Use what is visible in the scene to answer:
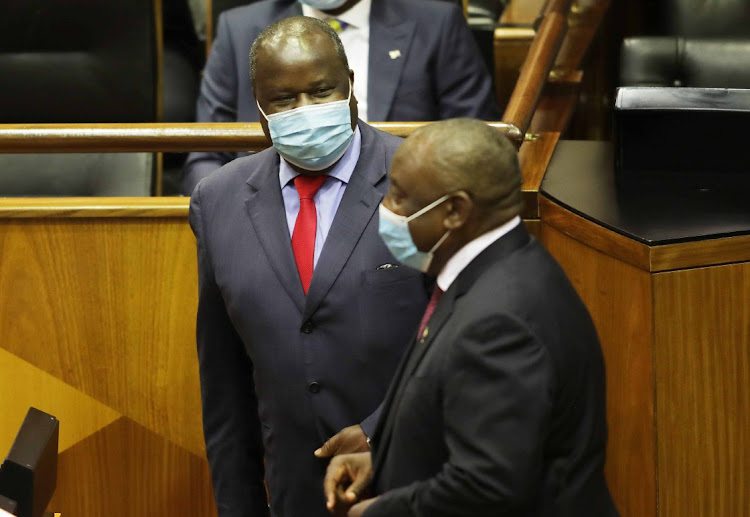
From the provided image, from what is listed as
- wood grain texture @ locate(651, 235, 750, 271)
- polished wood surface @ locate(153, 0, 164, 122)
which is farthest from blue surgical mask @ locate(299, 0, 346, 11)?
wood grain texture @ locate(651, 235, 750, 271)

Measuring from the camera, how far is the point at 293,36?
0.78 meters

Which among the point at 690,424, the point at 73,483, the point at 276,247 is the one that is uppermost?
the point at 276,247

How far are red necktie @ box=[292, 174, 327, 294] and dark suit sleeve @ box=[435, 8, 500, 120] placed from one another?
486mm

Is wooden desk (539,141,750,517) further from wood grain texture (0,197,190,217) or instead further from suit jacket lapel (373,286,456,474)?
wood grain texture (0,197,190,217)

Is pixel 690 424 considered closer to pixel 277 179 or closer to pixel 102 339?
pixel 277 179

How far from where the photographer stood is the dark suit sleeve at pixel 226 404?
828 mm

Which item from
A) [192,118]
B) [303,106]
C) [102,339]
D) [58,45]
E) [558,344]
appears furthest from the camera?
[192,118]

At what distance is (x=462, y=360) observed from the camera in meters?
0.59

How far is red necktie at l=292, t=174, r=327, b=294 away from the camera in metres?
0.80

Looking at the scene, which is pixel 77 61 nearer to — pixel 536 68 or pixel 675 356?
pixel 536 68

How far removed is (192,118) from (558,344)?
1.23 m

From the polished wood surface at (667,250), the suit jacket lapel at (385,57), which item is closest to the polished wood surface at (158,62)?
the suit jacket lapel at (385,57)

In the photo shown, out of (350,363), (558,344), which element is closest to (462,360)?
(558,344)

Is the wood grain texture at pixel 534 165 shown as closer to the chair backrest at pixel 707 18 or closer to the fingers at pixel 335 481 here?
the fingers at pixel 335 481
